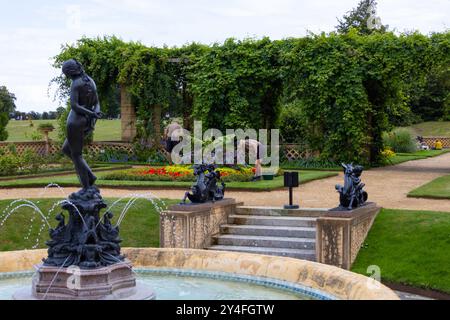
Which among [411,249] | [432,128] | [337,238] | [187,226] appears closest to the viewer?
[337,238]

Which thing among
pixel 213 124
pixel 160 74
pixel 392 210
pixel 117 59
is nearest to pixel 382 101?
pixel 213 124

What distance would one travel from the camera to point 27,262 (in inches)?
331

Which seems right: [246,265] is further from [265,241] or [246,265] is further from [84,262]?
[265,241]

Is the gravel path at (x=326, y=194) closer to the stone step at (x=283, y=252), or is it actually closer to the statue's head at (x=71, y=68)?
the stone step at (x=283, y=252)

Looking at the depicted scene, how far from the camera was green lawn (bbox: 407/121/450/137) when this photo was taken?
2046 inches

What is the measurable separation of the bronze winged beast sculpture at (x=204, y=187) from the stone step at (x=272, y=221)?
21.6 inches

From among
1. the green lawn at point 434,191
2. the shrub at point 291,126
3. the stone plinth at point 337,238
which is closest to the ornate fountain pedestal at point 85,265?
the stone plinth at point 337,238

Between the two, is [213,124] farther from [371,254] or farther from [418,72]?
[371,254]

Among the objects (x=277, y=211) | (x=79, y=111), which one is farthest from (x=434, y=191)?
(x=79, y=111)

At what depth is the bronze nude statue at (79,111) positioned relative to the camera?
277 inches

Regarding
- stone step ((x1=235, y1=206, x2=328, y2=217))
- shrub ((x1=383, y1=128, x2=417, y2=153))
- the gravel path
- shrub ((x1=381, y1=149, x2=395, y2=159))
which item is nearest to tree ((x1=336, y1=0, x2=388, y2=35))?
shrub ((x1=383, y1=128, x2=417, y2=153))

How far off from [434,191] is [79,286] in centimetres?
1089

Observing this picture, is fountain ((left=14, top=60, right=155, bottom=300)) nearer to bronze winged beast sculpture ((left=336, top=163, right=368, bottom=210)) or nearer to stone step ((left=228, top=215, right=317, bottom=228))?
bronze winged beast sculpture ((left=336, top=163, right=368, bottom=210))

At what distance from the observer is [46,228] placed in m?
12.1
